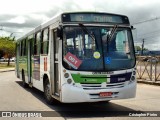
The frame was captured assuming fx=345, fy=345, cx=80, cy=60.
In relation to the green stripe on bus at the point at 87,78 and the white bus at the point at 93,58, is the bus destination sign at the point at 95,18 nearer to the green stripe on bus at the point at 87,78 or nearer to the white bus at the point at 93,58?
the white bus at the point at 93,58

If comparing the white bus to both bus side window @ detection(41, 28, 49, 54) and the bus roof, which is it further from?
bus side window @ detection(41, 28, 49, 54)

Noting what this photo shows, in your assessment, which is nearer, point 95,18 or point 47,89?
point 95,18

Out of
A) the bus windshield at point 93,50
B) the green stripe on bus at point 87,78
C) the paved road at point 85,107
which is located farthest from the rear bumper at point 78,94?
the bus windshield at point 93,50

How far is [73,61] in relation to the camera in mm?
10180

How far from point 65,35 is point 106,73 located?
5.48ft

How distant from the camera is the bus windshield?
10242 mm

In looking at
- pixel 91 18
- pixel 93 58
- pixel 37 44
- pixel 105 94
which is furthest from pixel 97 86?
pixel 37 44

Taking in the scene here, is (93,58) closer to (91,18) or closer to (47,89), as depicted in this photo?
(91,18)

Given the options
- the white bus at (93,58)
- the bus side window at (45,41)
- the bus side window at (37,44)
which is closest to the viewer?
the white bus at (93,58)

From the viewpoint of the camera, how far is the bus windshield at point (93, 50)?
33.6 ft

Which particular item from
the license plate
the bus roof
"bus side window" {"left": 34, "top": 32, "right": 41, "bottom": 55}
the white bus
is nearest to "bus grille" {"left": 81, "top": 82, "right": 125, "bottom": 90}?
the white bus

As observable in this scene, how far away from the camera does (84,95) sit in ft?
32.9

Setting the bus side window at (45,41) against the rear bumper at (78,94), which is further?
the bus side window at (45,41)

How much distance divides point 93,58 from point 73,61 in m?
0.62
